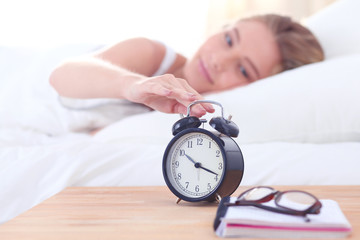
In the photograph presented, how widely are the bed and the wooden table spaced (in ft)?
0.33

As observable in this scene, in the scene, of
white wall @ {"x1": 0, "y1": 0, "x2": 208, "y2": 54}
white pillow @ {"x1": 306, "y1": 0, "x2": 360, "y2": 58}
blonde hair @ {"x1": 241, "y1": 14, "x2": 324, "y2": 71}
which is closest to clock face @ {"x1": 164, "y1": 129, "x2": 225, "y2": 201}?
blonde hair @ {"x1": 241, "y1": 14, "x2": 324, "y2": 71}

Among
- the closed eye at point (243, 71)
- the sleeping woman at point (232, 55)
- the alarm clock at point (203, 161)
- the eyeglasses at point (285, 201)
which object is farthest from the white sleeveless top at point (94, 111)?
the eyeglasses at point (285, 201)

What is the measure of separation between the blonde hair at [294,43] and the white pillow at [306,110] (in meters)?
0.36

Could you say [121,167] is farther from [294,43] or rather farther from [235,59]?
[294,43]

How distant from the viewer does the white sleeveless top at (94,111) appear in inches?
71.8

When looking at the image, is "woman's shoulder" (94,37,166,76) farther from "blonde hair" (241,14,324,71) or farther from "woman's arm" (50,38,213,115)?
"blonde hair" (241,14,324,71)

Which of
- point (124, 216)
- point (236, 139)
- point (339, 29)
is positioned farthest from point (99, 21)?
point (124, 216)

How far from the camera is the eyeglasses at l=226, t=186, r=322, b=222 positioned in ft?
2.17

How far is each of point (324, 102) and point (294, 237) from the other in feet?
2.74

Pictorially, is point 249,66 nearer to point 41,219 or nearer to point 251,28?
point 251,28

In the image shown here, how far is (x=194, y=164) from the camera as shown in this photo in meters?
0.87

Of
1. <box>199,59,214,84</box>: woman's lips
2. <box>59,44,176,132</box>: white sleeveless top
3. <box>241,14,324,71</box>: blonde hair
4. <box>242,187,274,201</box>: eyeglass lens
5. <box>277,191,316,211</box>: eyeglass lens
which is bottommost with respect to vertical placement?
<box>59,44,176,132</box>: white sleeveless top

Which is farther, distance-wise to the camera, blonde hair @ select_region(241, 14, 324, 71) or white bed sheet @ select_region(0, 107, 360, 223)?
blonde hair @ select_region(241, 14, 324, 71)

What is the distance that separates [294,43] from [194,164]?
1.11 metres
